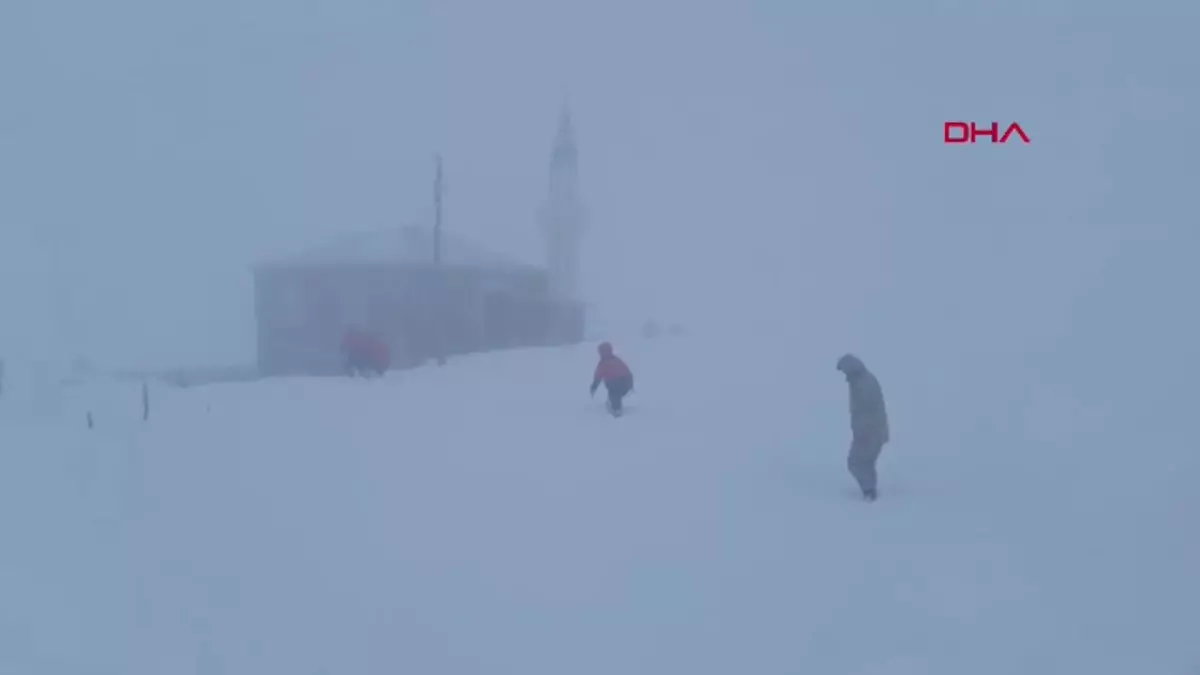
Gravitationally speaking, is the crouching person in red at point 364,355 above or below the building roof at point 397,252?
below

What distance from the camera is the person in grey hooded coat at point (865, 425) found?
1133cm

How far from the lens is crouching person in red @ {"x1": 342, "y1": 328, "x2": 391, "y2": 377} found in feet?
77.4

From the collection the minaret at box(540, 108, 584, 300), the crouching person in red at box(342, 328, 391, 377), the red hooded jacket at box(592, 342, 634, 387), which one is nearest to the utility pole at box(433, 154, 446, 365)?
the crouching person in red at box(342, 328, 391, 377)

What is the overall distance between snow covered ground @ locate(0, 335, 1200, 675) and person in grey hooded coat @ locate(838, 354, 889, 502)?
33 cm

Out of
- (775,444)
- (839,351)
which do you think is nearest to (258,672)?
(775,444)

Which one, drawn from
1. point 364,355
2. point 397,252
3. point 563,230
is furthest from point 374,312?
point 563,230

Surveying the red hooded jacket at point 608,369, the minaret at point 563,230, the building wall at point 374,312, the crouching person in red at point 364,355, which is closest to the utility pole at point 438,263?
the building wall at point 374,312

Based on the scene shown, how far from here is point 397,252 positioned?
35.6 metres

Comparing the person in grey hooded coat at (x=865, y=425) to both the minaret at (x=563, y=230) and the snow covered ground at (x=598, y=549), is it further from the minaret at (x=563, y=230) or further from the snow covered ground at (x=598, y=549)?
the minaret at (x=563, y=230)

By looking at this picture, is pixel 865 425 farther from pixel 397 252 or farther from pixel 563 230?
pixel 563 230

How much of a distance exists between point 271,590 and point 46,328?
12095 centimetres

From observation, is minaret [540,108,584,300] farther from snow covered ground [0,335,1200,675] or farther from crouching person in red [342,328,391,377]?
snow covered ground [0,335,1200,675]

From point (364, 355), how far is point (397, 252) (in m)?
12.6

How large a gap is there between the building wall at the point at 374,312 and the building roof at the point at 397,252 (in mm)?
360
